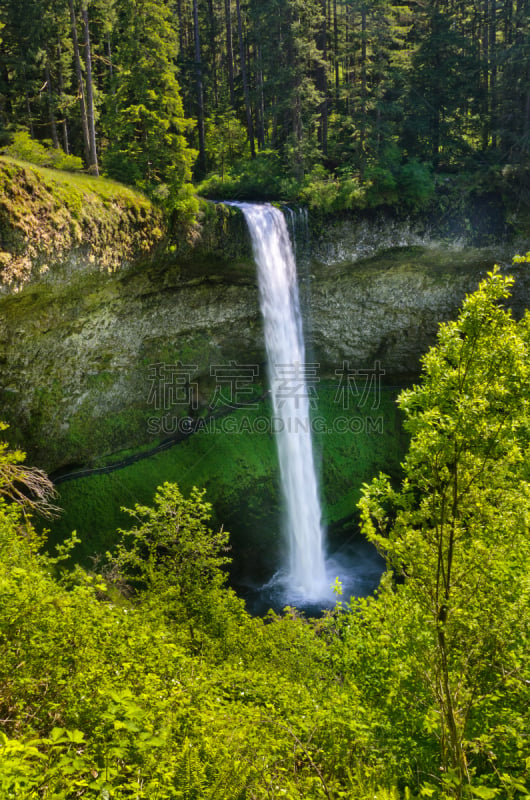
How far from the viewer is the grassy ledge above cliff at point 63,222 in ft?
37.3

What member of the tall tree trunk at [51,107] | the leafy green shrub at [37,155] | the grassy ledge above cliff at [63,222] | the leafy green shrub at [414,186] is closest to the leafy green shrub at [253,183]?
the leafy green shrub at [414,186]

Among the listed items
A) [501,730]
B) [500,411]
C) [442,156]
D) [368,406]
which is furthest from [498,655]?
[442,156]

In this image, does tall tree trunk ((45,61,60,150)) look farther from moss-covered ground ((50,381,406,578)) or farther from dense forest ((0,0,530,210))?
moss-covered ground ((50,381,406,578))

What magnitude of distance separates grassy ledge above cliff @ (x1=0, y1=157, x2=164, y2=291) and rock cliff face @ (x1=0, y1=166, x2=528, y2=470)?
8.9 inches

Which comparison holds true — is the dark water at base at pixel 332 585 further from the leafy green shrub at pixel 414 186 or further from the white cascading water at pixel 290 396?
the leafy green shrub at pixel 414 186

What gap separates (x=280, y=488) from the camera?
65.6ft

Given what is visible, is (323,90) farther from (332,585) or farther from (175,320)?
(332,585)

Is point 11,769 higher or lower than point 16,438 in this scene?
higher

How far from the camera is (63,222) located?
12.5m

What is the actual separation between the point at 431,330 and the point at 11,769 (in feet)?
72.7

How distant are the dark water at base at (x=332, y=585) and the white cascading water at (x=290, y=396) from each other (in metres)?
0.34

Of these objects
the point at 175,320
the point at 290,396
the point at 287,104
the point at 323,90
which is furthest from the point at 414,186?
the point at 175,320

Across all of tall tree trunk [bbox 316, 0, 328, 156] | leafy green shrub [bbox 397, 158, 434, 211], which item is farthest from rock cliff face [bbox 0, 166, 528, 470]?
tall tree trunk [bbox 316, 0, 328, 156]

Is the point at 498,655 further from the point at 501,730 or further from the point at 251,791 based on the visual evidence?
the point at 251,791
